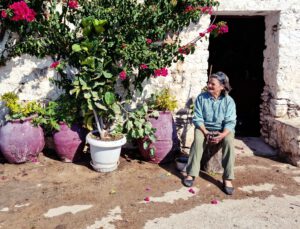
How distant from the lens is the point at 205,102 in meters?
4.19

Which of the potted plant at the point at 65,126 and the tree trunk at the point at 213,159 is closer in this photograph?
the tree trunk at the point at 213,159

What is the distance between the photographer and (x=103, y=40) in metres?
4.51

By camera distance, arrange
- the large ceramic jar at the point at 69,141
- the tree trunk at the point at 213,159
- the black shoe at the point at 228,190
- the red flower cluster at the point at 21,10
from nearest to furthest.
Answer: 1. the black shoe at the point at 228,190
2. the red flower cluster at the point at 21,10
3. the tree trunk at the point at 213,159
4. the large ceramic jar at the point at 69,141

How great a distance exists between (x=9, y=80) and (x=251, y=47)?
470 centimetres

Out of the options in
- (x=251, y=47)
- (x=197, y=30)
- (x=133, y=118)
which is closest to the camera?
(x=133, y=118)

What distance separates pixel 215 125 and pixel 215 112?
172mm

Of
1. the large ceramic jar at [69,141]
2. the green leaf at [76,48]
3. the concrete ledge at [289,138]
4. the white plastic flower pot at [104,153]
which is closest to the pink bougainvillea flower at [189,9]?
the green leaf at [76,48]

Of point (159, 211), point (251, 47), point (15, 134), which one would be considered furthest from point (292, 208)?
point (251, 47)

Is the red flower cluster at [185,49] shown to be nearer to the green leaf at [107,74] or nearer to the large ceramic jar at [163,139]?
the large ceramic jar at [163,139]

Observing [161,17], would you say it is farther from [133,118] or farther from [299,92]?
[299,92]

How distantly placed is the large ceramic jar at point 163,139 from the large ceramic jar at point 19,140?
1.49 meters

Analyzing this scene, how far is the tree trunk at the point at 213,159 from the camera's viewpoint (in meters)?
4.38

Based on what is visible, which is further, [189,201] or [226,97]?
[226,97]

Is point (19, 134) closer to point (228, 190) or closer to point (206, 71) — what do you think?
point (228, 190)
